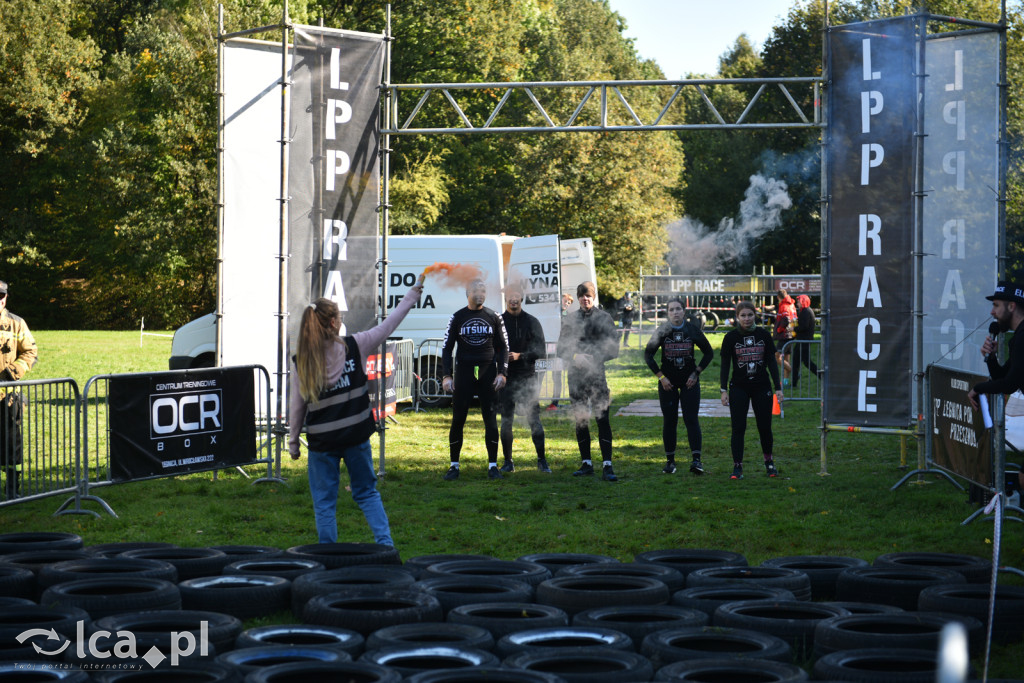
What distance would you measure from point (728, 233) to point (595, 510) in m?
46.9

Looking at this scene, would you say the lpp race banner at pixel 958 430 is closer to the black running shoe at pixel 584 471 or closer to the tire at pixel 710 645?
the black running shoe at pixel 584 471

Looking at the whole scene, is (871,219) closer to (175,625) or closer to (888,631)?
(888,631)

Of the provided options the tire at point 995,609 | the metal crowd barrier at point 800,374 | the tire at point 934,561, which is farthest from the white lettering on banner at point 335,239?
the metal crowd barrier at point 800,374

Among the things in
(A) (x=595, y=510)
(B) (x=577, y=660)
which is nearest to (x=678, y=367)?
(A) (x=595, y=510)

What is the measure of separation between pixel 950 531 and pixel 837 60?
5753 mm

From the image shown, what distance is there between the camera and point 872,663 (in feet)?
16.9

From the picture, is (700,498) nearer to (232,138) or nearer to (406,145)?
(232,138)

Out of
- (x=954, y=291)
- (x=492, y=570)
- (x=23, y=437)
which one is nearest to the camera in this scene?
(x=492, y=570)

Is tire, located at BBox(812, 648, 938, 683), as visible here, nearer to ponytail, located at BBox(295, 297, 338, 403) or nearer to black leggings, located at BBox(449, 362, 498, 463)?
ponytail, located at BBox(295, 297, 338, 403)

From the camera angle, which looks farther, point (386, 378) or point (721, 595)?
point (386, 378)

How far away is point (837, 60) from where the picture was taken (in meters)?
12.3

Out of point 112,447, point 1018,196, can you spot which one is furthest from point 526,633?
point 1018,196

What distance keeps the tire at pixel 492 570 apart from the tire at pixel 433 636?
116cm

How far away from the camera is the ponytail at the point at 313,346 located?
7266 millimetres
